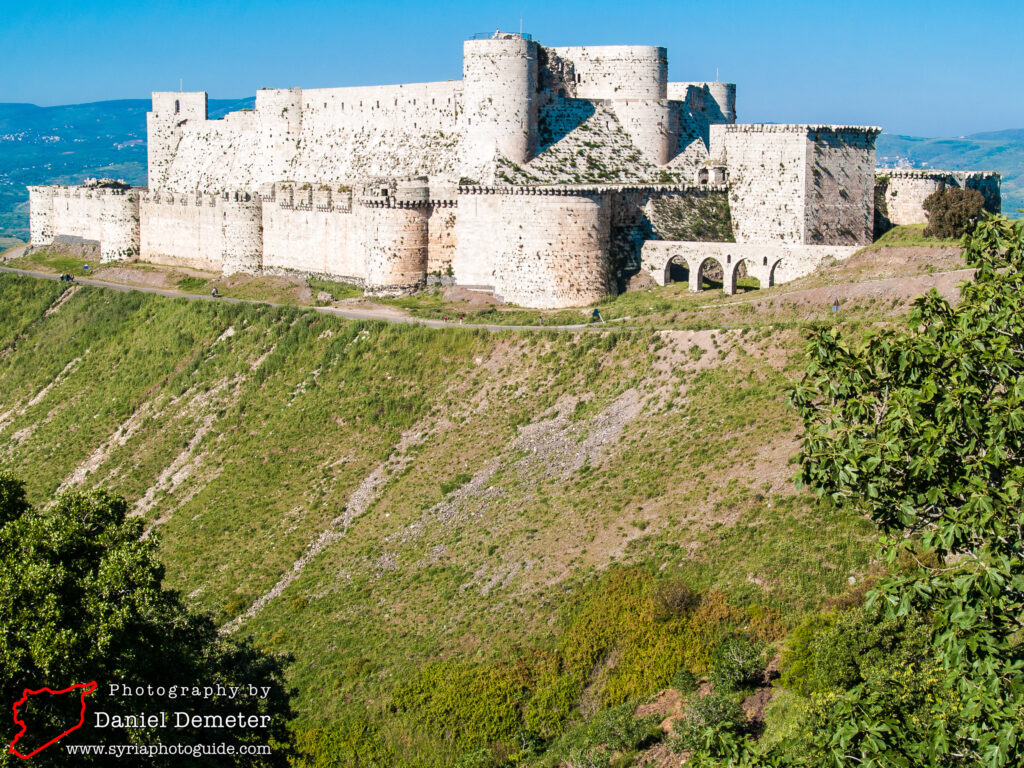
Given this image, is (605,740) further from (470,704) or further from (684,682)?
(470,704)

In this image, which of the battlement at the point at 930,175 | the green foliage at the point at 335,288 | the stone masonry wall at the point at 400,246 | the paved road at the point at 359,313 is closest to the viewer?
the paved road at the point at 359,313

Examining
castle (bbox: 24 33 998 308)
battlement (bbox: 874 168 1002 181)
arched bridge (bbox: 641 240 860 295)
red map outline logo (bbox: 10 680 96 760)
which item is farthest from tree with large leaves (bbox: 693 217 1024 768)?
battlement (bbox: 874 168 1002 181)

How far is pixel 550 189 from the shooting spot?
4162cm

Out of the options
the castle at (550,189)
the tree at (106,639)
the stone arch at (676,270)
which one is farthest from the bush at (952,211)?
the tree at (106,639)

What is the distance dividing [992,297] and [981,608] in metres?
4.03

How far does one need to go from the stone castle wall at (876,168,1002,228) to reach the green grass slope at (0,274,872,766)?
1538 cm

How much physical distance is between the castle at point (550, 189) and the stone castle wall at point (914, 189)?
0.11m

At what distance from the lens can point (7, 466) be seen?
43.7 m

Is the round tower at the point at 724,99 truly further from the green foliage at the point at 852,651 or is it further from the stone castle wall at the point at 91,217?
the green foliage at the point at 852,651

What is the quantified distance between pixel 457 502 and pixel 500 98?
20636mm

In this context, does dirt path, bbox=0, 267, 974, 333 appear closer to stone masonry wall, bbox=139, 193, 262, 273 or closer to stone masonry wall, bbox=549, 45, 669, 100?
stone masonry wall, bbox=139, 193, 262, 273

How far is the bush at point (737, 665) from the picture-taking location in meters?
20.4

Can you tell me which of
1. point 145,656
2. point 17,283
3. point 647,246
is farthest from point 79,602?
point 17,283

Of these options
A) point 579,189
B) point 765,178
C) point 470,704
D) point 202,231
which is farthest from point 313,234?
point 470,704
